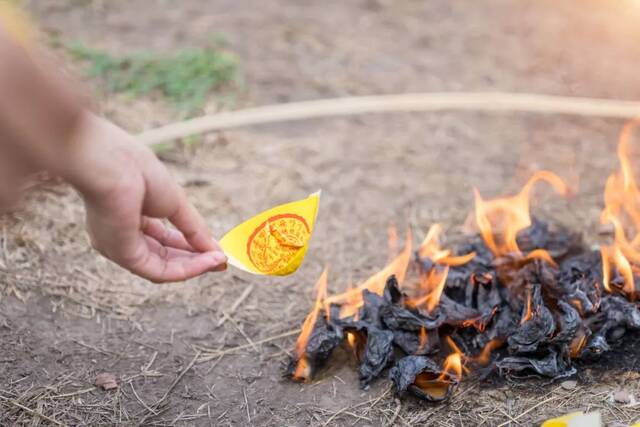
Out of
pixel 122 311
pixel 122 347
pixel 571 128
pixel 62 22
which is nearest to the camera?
pixel 122 347

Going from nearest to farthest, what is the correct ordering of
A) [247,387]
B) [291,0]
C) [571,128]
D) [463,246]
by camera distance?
[247,387] < [463,246] < [571,128] < [291,0]

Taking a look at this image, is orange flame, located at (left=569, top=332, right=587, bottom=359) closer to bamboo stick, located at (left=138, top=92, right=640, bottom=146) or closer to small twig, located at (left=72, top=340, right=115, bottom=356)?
small twig, located at (left=72, top=340, right=115, bottom=356)

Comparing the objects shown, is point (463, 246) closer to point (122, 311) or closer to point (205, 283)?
point (205, 283)

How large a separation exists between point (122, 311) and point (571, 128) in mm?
3040

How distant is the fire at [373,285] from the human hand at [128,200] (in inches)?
32.0

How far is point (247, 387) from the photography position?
2.77m

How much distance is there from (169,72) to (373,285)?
8.47 ft

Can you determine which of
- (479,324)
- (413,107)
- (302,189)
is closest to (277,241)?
(479,324)

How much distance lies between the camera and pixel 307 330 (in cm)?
293

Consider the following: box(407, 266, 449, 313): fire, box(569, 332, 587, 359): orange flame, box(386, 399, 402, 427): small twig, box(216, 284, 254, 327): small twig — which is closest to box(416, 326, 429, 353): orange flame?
box(407, 266, 449, 313): fire

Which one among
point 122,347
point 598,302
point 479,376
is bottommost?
point 122,347

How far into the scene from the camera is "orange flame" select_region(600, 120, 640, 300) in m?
2.97

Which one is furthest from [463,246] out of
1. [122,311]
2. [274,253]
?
[122,311]

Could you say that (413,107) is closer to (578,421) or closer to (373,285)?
(373,285)
